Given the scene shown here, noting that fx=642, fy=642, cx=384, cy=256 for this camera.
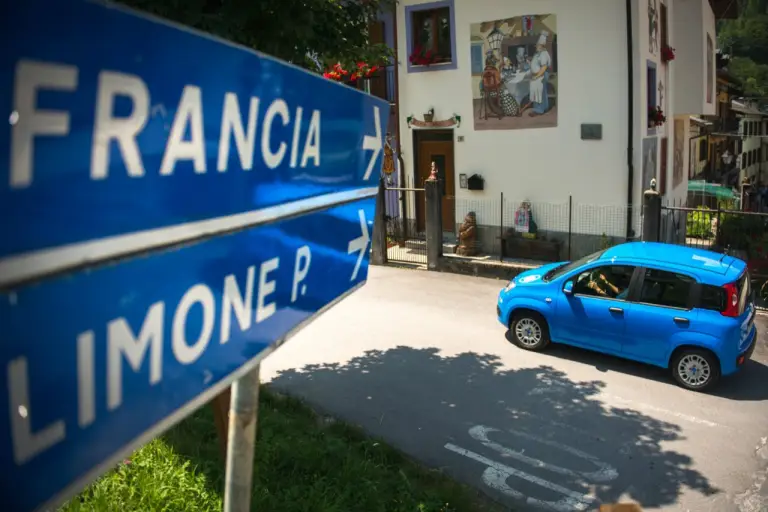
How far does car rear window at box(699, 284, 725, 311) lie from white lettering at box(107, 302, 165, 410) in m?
8.08

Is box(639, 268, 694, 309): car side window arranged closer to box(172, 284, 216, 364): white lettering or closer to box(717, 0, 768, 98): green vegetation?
box(172, 284, 216, 364): white lettering

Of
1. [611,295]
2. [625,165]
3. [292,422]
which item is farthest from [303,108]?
[625,165]

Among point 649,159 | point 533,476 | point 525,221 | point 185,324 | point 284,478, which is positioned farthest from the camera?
point 649,159

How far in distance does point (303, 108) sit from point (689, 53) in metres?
21.8

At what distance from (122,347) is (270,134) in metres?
0.63

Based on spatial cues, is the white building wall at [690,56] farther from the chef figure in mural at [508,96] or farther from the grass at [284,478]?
the grass at [284,478]

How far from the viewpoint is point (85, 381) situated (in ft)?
3.09

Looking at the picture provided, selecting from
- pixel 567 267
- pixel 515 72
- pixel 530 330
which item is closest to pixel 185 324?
pixel 530 330

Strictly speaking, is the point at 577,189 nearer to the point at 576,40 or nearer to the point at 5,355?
the point at 576,40

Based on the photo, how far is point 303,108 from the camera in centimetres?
167

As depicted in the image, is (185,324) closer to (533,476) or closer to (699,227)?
(533,476)

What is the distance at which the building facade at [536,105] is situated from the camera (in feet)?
46.0

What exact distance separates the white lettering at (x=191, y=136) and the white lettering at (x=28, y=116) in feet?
0.78

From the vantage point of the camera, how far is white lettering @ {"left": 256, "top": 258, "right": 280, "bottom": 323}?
1.48 metres
